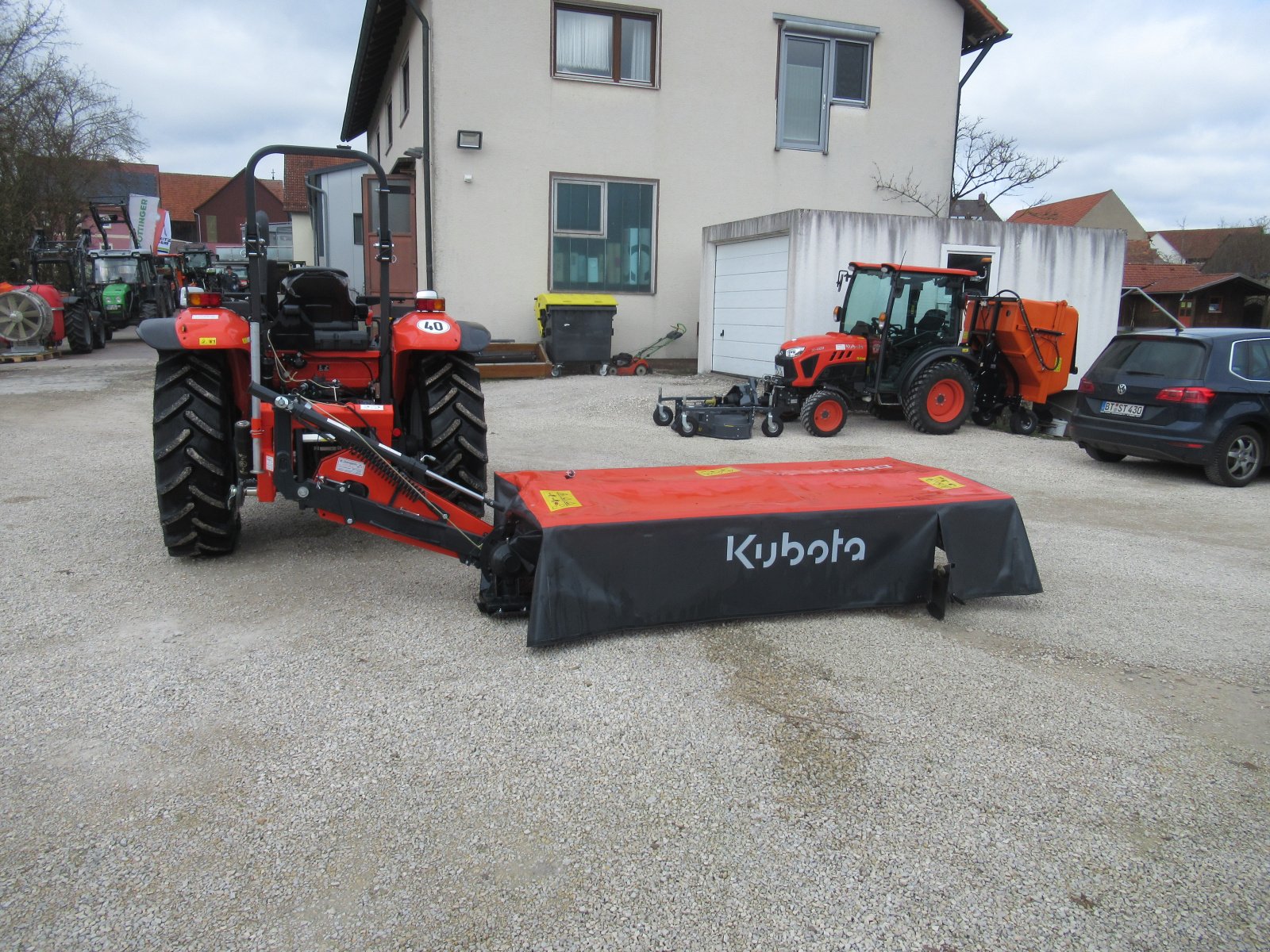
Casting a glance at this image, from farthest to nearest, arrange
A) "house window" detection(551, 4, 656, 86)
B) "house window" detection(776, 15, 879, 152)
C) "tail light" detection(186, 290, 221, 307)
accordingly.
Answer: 1. "house window" detection(776, 15, 879, 152)
2. "house window" detection(551, 4, 656, 86)
3. "tail light" detection(186, 290, 221, 307)

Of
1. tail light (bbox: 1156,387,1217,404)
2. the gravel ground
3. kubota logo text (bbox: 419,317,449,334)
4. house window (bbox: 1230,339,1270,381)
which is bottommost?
the gravel ground

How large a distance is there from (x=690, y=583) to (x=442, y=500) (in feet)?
4.22

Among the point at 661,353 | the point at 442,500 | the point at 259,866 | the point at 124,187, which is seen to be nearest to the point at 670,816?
the point at 259,866

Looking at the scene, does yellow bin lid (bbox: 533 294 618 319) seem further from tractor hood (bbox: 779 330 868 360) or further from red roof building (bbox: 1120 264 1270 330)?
red roof building (bbox: 1120 264 1270 330)

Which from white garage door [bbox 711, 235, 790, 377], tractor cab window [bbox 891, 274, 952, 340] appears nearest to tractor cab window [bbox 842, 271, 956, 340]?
tractor cab window [bbox 891, 274, 952, 340]

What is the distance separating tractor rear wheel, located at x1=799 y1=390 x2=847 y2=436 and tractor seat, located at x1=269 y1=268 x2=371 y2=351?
225 inches

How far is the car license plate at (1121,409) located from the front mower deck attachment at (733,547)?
4793mm

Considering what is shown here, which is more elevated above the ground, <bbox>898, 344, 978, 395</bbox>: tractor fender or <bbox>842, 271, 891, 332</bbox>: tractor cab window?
<bbox>842, 271, 891, 332</bbox>: tractor cab window

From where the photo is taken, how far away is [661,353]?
16.1 m

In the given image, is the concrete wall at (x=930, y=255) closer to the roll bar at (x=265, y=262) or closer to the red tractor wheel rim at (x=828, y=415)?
the red tractor wheel rim at (x=828, y=415)

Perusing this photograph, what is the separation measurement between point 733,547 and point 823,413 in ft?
20.8

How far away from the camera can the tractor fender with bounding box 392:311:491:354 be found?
5.12m

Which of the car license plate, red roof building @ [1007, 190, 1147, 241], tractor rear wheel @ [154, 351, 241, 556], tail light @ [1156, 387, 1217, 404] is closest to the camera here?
tractor rear wheel @ [154, 351, 241, 556]

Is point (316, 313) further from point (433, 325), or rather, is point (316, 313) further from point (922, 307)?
point (922, 307)
